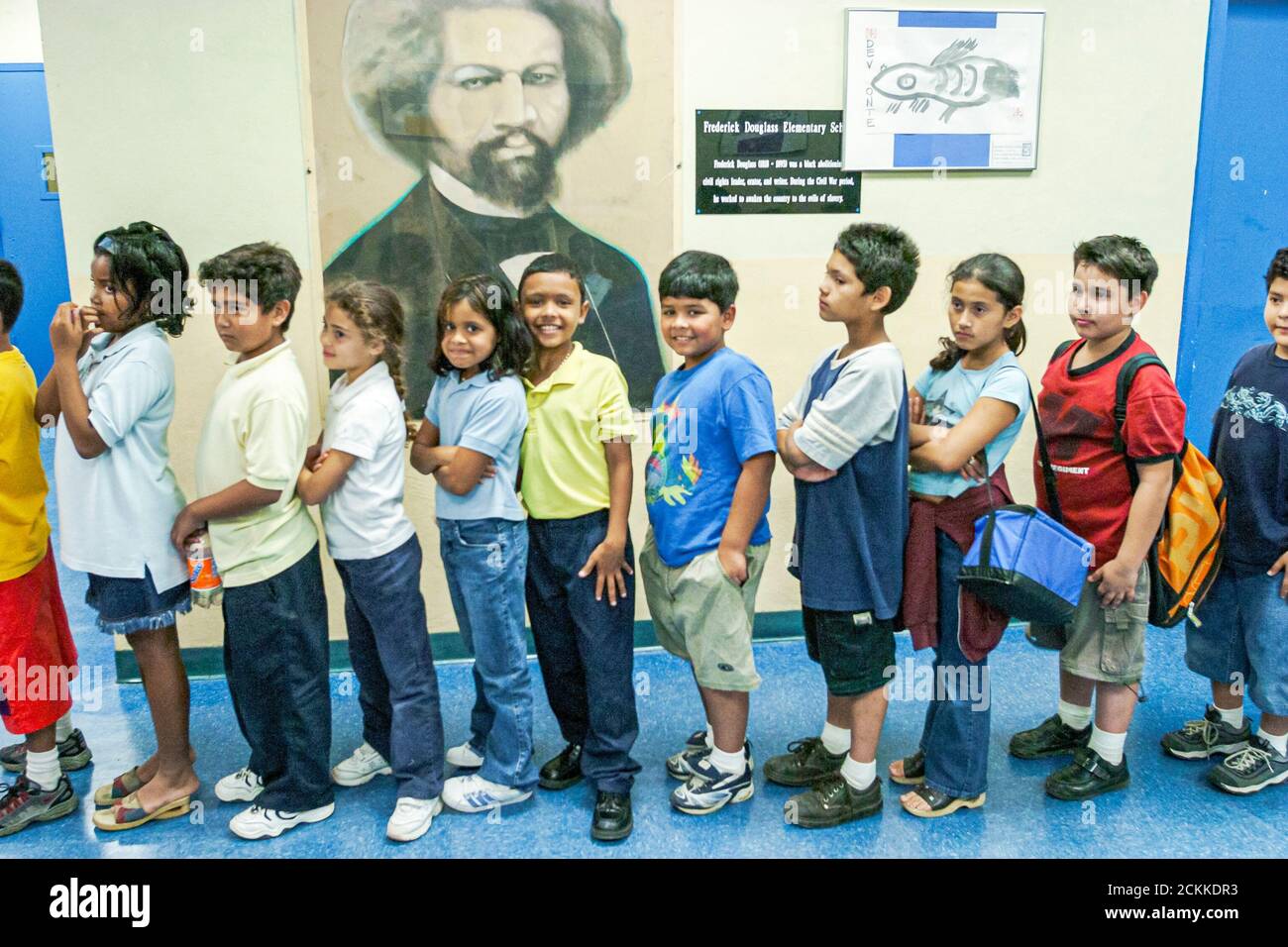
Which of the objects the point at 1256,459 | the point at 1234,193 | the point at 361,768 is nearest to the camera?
the point at 1256,459

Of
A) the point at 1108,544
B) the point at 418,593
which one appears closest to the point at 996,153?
the point at 1108,544

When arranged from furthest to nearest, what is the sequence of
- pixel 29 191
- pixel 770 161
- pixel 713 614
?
pixel 29 191
pixel 770 161
pixel 713 614

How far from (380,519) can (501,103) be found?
1464 mm

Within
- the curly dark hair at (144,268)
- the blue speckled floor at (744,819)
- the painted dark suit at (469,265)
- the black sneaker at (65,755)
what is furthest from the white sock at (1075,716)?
the black sneaker at (65,755)

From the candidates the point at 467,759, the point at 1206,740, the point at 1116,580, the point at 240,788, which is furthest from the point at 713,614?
the point at 1206,740

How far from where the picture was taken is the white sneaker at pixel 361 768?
2.45 meters

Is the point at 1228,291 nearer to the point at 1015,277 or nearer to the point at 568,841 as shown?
the point at 1015,277

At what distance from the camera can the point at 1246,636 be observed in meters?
2.45

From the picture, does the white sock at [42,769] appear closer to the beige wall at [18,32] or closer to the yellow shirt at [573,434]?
the yellow shirt at [573,434]

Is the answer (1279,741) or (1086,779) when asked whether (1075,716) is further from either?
(1279,741)

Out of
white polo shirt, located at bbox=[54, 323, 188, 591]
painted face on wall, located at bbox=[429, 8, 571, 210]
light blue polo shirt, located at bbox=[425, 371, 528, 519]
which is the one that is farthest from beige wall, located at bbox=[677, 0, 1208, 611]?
white polo shirt, located at bbox=[54, 323, 188, 591]

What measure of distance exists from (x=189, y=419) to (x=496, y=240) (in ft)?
3.71

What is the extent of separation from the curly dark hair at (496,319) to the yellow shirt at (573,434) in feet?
0.26

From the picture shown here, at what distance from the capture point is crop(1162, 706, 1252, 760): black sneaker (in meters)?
2.57
